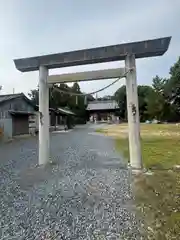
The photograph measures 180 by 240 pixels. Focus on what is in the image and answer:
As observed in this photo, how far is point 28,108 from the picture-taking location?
1021 inches

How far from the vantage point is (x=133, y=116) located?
6992 millimetres

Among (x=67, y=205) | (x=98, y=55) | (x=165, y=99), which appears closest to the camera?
(x=67, y=205)

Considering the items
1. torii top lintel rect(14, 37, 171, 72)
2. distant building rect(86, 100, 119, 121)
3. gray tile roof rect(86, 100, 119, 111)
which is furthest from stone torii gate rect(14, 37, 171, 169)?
distant building rect(86, 100, 119, 121)

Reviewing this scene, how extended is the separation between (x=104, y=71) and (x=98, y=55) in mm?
530

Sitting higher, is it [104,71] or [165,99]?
[165,99]

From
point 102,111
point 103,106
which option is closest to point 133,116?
point 102,111

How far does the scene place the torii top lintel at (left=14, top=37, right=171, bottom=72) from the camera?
269 inches

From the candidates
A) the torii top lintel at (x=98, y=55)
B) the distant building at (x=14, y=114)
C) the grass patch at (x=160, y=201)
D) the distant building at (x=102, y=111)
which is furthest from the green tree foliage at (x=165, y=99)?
the grass patch at (x=160, y=201)

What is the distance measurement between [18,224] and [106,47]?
17.5ft

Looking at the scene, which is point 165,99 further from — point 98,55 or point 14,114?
point 98,55

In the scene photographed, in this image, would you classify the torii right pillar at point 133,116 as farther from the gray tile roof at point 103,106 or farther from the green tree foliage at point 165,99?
the gray tile roof at point 103,106

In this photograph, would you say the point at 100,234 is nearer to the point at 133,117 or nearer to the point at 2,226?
the point at 2,226

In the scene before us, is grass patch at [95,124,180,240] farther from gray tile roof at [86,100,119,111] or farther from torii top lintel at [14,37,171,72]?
gray tile roof at [86,100,119,111]

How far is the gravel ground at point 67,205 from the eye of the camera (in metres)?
3.16
